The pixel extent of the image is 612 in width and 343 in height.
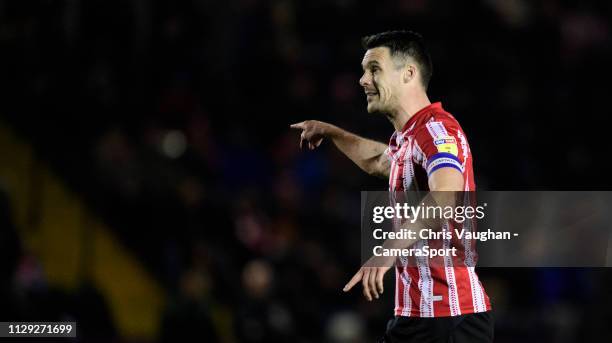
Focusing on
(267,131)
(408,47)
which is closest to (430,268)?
(408,47)

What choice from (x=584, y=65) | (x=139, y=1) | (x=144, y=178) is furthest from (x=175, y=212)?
(x=584, y=65)

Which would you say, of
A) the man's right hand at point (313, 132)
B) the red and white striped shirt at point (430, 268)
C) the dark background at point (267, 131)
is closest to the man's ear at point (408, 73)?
the red and white striped shirt at point (430, 268)

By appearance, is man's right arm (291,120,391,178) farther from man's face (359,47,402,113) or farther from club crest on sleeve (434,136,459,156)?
club crest on sleeve (434,136,459,156)

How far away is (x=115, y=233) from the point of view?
9672 mm

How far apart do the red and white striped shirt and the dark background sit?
4103mm

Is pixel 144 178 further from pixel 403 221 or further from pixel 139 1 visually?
pixel 403 221

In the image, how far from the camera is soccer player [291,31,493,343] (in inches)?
164

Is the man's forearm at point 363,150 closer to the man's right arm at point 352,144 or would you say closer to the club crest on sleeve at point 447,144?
the man's right arm at point 352,144

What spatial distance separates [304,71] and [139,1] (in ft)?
5.79

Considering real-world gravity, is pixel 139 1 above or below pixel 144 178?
above

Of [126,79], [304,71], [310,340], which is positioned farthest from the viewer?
[304,71]

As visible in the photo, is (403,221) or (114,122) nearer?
(403,221)

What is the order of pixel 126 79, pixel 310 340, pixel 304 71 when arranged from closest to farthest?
1. pixel 310 340
2. pixel 126 79
3. pixel 304 71

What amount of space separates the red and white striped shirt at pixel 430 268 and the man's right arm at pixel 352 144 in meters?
0.65
